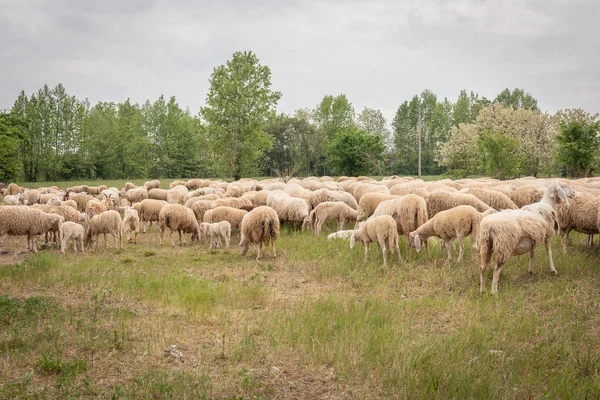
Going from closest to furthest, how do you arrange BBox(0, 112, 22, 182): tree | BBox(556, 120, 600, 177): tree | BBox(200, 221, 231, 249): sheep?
BBox(200, 221, 231, 249): sheep
BBox(556, 120, 600, 177): tree
BBox(0, 112, 22, 182): tree

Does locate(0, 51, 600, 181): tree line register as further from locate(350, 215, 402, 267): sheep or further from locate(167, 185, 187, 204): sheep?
locate(350, 215, 402, 267): sheep

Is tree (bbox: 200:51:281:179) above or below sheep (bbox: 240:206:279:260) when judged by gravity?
above

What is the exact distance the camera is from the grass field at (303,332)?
16.3 ft

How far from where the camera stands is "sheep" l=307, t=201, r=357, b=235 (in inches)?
620

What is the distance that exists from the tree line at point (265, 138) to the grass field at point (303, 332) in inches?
763

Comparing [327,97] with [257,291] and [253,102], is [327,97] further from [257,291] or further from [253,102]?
[257,291]

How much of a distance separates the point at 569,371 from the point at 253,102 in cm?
3919

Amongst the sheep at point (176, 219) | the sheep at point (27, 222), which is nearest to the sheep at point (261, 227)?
the sheep at point (176, 219)

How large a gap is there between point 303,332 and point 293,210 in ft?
33.1

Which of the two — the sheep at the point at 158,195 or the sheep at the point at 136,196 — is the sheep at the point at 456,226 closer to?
the sheep at the point at 158,195

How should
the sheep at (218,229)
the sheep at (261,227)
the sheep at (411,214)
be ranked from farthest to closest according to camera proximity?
the sheep at (218,229)
the sheep at (261,227)
the sheep at (411,214)

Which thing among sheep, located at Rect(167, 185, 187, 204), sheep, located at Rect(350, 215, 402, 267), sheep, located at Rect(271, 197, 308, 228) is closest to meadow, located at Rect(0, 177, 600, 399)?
sheep, located at Rect(350, 215, 402, 267)

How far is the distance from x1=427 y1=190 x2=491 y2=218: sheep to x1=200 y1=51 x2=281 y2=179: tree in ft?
96.8

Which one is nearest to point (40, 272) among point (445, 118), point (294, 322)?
point (294, 322)
